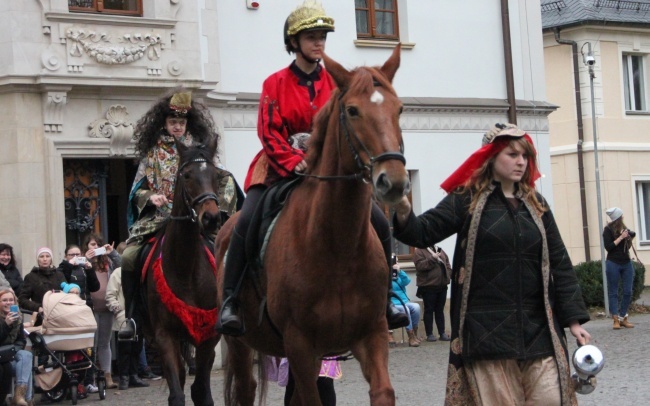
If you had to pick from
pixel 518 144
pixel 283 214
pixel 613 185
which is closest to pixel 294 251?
pixel 283 214

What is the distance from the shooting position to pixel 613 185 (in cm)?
3612

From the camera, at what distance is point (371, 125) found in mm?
6633

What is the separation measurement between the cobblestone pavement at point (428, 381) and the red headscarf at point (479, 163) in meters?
5.40

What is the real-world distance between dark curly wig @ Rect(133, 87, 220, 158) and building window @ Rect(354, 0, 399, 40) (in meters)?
11.4

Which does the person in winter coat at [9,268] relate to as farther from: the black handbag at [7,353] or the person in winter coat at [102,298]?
the black handbag at [7,353]

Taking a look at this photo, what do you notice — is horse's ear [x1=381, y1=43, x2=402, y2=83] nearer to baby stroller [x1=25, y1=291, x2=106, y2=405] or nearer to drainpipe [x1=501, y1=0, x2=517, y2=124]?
baby stroller [x1=25, y1=291, x2=106, y2=405]

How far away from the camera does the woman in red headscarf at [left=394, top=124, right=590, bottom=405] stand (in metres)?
6.85

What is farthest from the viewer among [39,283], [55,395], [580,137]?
[580,137]

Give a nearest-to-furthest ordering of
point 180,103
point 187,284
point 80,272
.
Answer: point 187,284 < point 180,103 < point 80,272

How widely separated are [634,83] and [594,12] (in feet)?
8.03

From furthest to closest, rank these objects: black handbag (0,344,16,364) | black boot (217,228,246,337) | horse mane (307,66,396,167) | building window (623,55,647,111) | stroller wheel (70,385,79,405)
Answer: building window (623,55,647,111) → stroller wheel (70,385,79,405) → black handbag (0,344,16,364) → black boot (217,228,246,337) → horse mane (307,66,396,167)

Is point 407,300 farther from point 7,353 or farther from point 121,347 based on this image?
point 7,353

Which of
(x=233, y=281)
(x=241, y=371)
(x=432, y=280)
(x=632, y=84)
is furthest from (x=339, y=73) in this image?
(x=632, y=84)

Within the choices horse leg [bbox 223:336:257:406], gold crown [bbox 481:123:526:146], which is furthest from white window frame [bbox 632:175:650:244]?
gold crown [bbox 481:123:526:146]
